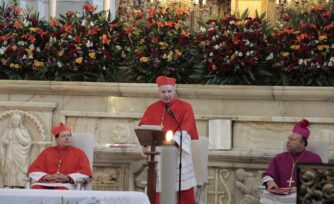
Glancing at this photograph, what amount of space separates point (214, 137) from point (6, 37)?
2.55 meters

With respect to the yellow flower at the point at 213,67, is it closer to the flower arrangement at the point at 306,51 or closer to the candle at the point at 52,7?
the flower arrangement at the point at 306,51

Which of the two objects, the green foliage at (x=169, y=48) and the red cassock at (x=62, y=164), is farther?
the green foliage at (x=169, y=48)

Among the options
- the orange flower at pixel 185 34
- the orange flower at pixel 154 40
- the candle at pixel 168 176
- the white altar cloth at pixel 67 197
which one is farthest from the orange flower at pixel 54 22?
the candle at pixel 168 176

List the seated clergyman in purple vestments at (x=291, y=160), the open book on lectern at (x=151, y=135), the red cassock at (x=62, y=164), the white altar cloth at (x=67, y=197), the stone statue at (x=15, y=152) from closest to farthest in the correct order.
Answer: the white altar cloth at (x=67, y=197) < the open book on lectern at (x=151, y=135) < the seated clergyman in purple vestments at (x=291, y=160) < the red cassock at (x=62, y=164) < the stone statue at (x=15, y=152)

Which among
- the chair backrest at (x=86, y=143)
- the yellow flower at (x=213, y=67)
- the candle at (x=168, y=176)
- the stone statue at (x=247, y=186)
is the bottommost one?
the stone statue at (x=247, y=186)

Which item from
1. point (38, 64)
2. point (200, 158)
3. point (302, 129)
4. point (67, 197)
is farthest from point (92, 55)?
point (67, 197)

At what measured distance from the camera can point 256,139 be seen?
424 inches

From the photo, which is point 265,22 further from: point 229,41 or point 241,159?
point 241,159

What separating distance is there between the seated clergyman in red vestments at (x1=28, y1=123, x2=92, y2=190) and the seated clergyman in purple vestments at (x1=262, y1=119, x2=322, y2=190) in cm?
170

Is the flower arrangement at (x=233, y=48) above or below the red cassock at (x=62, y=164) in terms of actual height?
above

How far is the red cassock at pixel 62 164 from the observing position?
9.85m

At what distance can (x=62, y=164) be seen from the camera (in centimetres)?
995

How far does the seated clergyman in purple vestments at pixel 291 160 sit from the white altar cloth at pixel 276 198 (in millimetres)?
123

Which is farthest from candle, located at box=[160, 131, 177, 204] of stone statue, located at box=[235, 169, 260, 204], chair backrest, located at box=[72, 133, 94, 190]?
stone statue, located at box=[235, 169, 260, 204]
